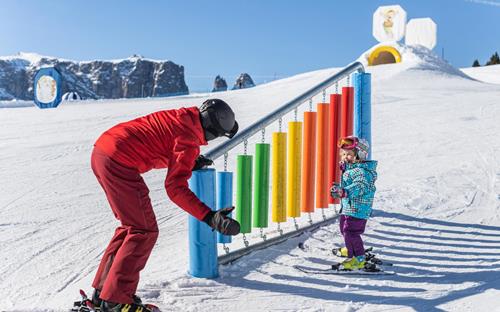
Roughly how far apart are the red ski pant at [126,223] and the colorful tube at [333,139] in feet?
8.58

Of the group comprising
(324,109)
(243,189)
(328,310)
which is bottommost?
(328,310)

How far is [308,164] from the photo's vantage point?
4844mm

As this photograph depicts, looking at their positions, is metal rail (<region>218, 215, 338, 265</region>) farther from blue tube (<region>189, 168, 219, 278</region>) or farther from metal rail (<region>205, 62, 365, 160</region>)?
metal rail (<region>205, 62, 365, 160</region>)

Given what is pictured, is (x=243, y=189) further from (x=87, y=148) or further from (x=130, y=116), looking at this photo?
(x=130, y=116)

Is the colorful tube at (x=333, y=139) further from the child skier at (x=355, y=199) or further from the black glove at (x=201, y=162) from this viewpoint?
the black glove at (x=201, y=162)

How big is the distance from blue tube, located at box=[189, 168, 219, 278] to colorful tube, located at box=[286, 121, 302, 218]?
1226 mm

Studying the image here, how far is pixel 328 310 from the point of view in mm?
3143

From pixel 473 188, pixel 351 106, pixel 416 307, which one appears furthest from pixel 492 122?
pixel 416 307

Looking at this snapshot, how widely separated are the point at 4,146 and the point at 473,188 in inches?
337

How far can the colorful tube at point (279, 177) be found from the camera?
4.46 meters

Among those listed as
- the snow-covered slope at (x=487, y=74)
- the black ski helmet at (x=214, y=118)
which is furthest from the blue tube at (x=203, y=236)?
the snow-covered slope at (x=487, y=74)

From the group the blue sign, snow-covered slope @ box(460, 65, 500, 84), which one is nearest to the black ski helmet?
the blue sign

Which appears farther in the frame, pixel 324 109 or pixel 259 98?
pixel 259 98

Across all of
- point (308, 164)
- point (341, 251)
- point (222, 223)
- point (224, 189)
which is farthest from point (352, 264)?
point (222, 223)
